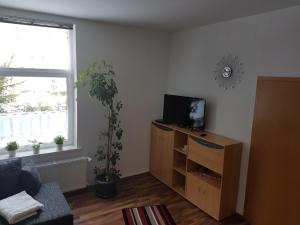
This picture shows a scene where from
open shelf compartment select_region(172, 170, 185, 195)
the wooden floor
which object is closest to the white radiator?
the wooden floor

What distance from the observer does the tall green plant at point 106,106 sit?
2988 mm

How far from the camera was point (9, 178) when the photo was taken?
92.0 inches

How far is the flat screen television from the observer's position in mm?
3217

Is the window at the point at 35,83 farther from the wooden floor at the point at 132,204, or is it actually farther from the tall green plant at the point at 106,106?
the wooden floor at the point at 132,204

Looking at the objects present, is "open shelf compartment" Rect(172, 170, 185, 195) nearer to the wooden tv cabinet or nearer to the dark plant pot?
the wooden tv cabinet

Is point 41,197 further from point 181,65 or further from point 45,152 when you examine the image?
point 181,65

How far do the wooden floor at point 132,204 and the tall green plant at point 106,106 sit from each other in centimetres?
32

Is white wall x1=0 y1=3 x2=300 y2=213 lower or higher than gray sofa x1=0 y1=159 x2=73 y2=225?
higher

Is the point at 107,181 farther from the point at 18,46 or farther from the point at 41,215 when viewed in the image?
the point at 18,46

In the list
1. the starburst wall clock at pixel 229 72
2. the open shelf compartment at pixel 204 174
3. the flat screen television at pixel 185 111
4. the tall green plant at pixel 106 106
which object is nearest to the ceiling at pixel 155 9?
the starburst wall clock at pixel 229 72

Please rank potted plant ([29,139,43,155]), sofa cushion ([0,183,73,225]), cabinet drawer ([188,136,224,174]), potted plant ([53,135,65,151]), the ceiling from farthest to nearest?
potted plant ([53,135,65,151]), potted plant ([29,139,43,155]), cabinet drawer ([188,136,224,174]), the ceiling, sofa cushion ([0,183,73,225])

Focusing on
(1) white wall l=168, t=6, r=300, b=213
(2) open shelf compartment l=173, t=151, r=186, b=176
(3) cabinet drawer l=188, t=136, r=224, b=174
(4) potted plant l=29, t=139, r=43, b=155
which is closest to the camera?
(1) white wall l=168, t=6, r=300, b=213

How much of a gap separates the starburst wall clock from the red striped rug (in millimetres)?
1774

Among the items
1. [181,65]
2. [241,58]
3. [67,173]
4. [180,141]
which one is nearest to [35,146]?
[67,173]
